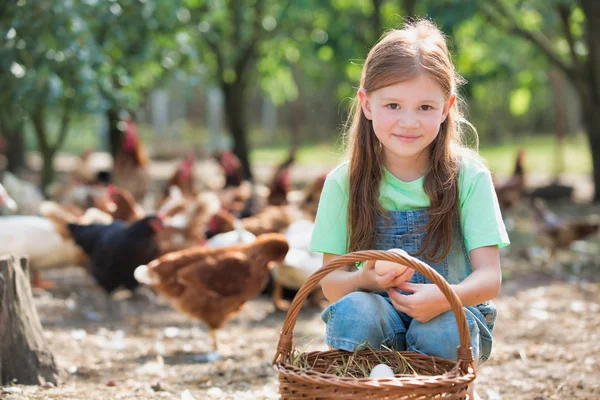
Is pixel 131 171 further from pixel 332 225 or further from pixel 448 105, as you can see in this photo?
pixel 448 105

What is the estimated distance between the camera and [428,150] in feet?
8.61

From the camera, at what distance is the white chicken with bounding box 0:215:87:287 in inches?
228

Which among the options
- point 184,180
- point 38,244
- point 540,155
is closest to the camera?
point 38,244

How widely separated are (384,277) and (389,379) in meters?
0.38

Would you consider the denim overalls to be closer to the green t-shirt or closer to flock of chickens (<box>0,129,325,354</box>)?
the green t-shirt

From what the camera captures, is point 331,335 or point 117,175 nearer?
point 331,335

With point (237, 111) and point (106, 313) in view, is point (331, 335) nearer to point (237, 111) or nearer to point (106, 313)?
point (106, 313)

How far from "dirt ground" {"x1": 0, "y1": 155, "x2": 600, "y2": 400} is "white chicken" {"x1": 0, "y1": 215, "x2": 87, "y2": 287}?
29cm

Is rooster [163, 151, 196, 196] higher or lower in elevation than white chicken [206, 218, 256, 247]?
higher

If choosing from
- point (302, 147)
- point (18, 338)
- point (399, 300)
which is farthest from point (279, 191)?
point (302, 147)

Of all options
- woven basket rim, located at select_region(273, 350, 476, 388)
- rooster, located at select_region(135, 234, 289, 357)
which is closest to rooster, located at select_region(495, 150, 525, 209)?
rooster, located at select_region(135, 234, 289, 357)

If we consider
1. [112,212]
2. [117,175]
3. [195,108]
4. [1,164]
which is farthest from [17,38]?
[195,108]

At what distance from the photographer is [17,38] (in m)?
4.98

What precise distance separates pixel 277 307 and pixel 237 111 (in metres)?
7.43
